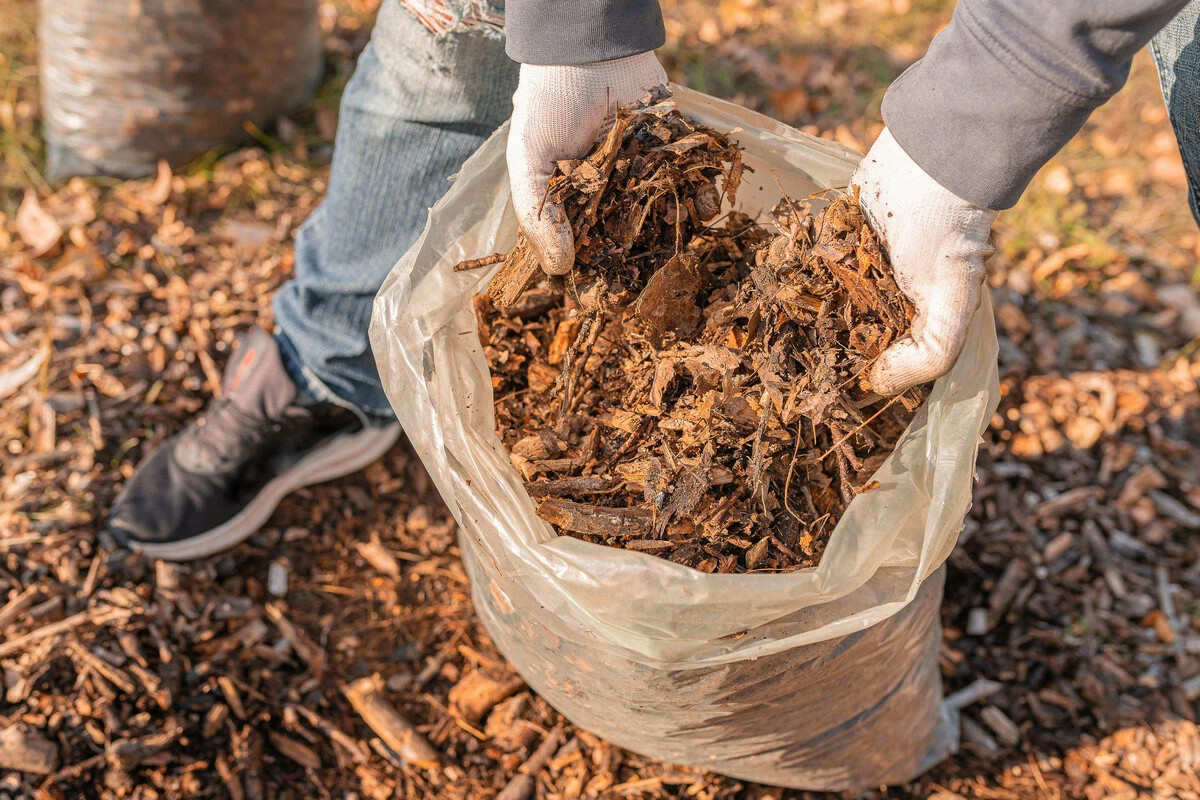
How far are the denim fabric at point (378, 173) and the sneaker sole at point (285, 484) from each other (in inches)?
5.3

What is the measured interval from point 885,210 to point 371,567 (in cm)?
132

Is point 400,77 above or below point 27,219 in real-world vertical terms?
above

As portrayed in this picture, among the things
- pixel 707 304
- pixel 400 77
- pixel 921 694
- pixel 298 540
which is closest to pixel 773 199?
pixel 707 304

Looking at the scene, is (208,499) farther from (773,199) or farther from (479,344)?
(773,199)

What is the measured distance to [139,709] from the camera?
157cm

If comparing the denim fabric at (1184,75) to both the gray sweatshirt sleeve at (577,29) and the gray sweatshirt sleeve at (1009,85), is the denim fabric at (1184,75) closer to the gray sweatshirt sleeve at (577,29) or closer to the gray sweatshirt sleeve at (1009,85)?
the gray sweatshirt sleeve at (1009,85)

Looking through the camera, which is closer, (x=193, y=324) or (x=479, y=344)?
(x=479, y=344)

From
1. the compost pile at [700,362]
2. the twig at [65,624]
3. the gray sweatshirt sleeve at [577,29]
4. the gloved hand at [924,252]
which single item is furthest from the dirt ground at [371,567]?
the gray sweatshirt sleeve at [577,29]

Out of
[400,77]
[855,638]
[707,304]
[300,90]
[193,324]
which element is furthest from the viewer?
[300,90]

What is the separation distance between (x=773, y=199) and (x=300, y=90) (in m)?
1.88

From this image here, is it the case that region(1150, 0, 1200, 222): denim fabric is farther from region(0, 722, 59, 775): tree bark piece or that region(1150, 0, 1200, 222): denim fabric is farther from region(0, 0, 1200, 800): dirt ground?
region(0, 722, 59, 775): tree bark piece

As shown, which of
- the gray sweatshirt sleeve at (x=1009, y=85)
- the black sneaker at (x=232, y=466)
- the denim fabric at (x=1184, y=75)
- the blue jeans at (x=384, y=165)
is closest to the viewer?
the gray sweatshirt sleeve at (x=1009, y=85)

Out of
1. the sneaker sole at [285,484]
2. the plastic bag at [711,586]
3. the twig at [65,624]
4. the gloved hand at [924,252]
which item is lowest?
the twig at [65,624]

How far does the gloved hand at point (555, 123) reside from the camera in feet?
3.88
